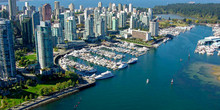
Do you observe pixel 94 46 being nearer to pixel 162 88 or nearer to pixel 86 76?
pixel 86 76

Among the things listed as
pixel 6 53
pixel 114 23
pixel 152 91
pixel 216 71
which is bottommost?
pixel 152 91

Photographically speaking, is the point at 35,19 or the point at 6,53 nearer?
the point at 6,53

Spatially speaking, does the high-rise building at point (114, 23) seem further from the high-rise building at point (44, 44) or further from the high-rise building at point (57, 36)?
the high-rise building at point (44, 44)

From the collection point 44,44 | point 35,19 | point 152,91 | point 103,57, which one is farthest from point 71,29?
point 152,91

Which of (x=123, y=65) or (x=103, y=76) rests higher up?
(x=123, y=65)

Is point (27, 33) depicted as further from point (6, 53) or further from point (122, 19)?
point (122, 19)

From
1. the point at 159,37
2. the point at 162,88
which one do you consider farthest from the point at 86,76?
the point at 159,37
